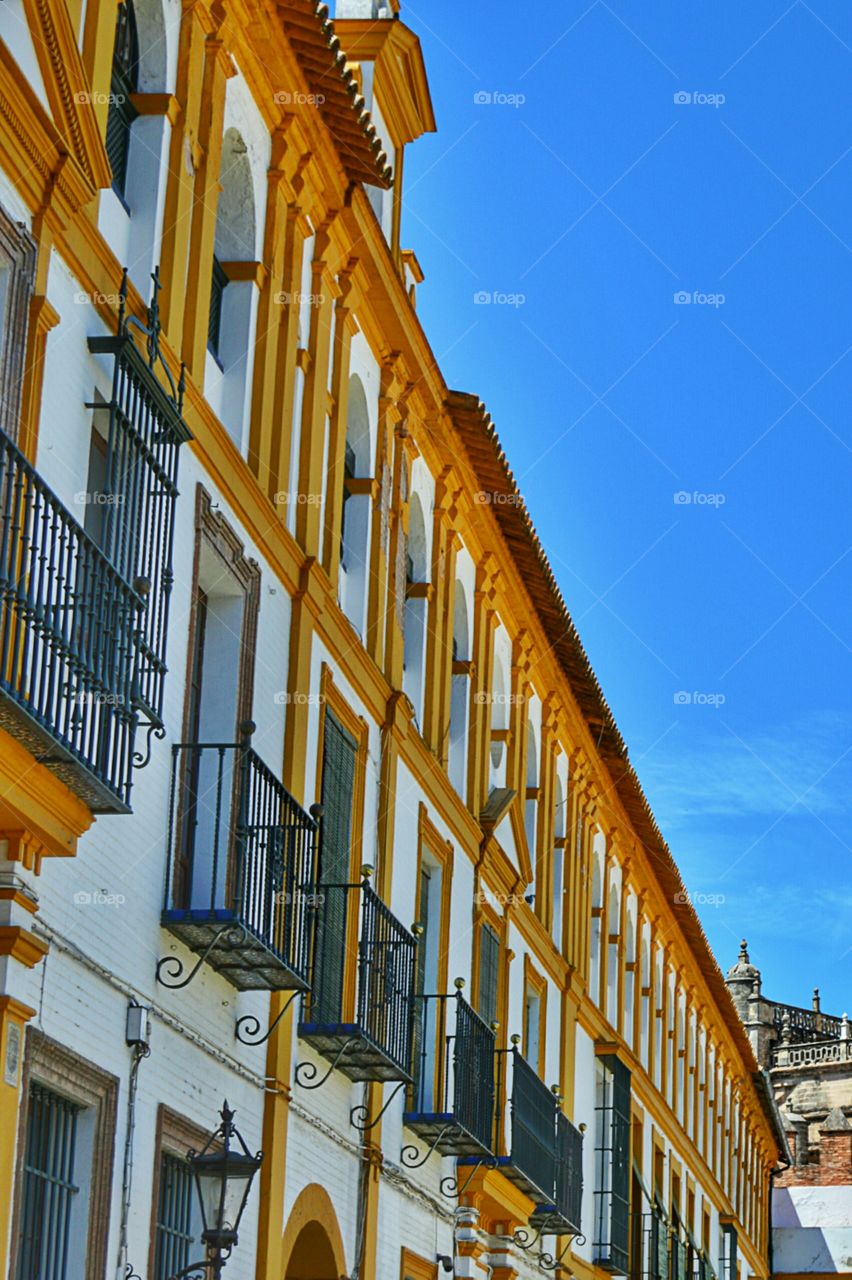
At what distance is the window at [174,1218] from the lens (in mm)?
12867

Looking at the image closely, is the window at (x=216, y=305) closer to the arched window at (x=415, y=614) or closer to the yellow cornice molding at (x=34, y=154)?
the yellow cornice molding at (x=34, y=154)

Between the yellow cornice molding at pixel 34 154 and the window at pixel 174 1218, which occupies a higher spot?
the yellow cornice molding at pixel 34 154

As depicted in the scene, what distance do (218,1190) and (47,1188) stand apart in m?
2.55

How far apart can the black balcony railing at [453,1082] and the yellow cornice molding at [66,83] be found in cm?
852

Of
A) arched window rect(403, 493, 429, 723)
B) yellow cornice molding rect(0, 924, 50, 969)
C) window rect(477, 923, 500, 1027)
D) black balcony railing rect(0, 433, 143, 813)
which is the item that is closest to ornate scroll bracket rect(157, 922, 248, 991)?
black balcony railing rect(0, 433, 143, 813)

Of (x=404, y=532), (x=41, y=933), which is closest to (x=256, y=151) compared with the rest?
(x=404, y=532)

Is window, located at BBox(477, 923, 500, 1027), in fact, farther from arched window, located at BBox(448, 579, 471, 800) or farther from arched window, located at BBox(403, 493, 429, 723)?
arched window, located at BBox(403, 493, 429, 723)

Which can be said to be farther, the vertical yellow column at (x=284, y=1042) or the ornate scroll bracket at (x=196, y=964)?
the vertical yellow column at (x=284, y=1042)

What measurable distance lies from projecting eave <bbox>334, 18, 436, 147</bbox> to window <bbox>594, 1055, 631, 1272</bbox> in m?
13.2

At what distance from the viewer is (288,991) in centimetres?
1503

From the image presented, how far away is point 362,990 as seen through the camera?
16391 millimetres

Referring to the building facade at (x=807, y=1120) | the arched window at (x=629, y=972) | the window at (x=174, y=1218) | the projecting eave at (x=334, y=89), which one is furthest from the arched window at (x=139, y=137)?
the building facade at (x=807, y=1120)

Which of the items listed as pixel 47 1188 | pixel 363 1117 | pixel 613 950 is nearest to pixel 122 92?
pixel 47 1188

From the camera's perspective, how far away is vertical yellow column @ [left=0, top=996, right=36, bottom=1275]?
33.0 feet
